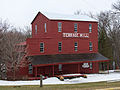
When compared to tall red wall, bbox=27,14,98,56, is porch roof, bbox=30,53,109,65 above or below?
below

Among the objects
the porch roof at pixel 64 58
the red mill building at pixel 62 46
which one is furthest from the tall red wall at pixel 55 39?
the porch roof at pixel 64 58

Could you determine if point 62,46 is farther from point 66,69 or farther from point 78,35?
point 66,69

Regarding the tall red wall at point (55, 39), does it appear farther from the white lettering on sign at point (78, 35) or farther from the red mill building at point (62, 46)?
the white lettering on sign at point (78, 35)

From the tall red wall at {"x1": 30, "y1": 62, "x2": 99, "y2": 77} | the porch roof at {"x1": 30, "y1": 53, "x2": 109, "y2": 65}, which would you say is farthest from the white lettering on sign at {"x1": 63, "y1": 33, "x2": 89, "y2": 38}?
the tall red wall at {"x1": 30, "y1": 62, "x2": 99, "y2": 77}

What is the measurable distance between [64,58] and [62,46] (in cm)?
255

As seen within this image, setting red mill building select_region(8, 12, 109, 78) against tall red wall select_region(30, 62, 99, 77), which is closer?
red mill building select_region(8, 12, 109, 78)

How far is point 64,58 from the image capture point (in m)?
31.2

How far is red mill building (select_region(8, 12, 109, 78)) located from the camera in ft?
98.2

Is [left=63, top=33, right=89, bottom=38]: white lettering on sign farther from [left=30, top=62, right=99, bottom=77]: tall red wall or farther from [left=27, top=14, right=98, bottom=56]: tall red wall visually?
[left=30, top=62, right=99, bottom=77]: tall red wall

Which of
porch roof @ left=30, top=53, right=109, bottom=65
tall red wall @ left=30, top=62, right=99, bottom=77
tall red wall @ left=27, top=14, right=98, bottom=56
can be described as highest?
tall red wall @ left=27, top=14, right=98, bottom=56

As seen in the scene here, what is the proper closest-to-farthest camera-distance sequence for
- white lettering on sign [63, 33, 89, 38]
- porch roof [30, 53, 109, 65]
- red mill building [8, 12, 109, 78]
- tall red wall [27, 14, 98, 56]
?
porch roof [30, 53, 109, 65]
red mill building [8, 12, 109, 78]
tall red wall [27, 14, 98, 56]
white lettering on sign [63, 33, 89, 38]

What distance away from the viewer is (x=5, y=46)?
92.3ft

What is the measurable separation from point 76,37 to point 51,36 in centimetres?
457

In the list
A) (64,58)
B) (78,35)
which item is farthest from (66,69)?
(78,35)
